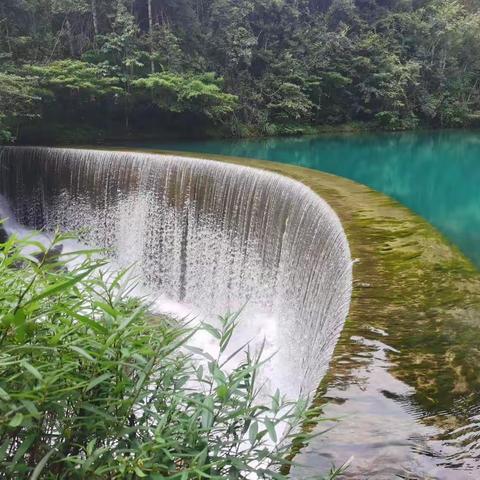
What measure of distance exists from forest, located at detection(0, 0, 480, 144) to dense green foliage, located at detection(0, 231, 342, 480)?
8.17m

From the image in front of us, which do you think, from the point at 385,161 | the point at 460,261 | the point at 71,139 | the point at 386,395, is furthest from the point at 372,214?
the point at 71,139

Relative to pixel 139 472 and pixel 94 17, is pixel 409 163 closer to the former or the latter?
pixel 94 17

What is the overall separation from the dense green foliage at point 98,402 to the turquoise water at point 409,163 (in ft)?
17.5

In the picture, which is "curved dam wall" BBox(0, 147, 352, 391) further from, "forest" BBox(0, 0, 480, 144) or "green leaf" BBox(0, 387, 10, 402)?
"green leaf" BBox(0, 387, 10, 402)

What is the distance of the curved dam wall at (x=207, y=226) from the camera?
4.78m

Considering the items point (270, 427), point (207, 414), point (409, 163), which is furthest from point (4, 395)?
point (409, 163)

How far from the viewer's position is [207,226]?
23.8 feet

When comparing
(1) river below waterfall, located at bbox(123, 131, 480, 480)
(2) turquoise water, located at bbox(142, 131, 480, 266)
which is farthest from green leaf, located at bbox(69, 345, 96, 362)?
(2) turquoise water, located at bbox(142, 131, 480, 266)

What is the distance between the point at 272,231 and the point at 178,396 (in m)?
4.93

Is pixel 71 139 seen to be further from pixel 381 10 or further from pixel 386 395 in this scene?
pixel 381 10

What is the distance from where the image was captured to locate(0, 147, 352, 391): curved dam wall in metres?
4.78

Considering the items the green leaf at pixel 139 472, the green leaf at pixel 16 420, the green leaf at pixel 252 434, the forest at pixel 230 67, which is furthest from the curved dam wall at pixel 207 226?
the green leaf at pixel 16 420

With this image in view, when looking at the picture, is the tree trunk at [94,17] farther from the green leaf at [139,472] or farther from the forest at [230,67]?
the green leaf at [139,472]

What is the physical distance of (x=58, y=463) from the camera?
42.8 inches
